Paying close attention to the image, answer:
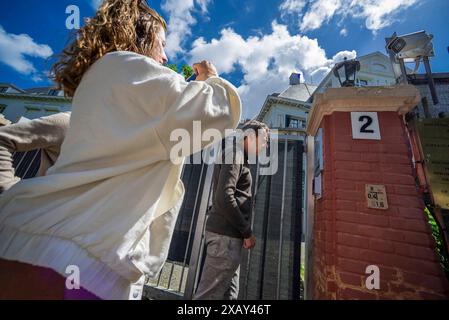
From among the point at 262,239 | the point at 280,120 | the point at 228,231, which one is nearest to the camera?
the point at 228,231

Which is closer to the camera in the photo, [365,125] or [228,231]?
[365,125]

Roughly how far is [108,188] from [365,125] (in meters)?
2.42

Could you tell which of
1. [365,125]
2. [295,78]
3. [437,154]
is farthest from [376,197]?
[295,78]

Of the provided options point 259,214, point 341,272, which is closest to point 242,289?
point 259,214

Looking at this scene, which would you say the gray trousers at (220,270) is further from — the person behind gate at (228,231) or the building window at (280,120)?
the building window at (280,120)

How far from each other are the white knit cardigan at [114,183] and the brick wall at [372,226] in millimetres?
1744

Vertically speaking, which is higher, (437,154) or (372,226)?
(437,154)

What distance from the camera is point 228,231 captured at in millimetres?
2346

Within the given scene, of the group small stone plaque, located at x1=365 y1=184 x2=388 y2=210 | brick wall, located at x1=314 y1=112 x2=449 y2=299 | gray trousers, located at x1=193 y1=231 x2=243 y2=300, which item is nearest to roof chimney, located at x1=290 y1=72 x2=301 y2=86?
brick wall, located at x1=314 y1=112 x2=449 y2=299

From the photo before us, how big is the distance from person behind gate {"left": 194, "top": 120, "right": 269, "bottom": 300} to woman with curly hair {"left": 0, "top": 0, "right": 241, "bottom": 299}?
1.60 meters

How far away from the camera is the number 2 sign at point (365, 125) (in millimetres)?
2133

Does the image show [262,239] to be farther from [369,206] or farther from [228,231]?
[369,206]

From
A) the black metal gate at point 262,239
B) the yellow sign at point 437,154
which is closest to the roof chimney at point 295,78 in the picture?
the black metal gate at point 262,239
